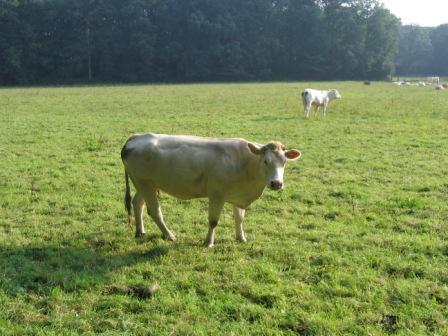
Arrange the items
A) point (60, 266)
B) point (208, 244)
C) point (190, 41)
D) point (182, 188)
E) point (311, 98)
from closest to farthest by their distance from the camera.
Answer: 1. point (60, 266)
2. point (208, 244)
3. point (182, 188)
4. point (311, 98)
5. point (190, 41)

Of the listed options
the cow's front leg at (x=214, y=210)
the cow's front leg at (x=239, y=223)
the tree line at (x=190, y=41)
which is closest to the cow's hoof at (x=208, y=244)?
the cow's front leg at (x=214, y=210)

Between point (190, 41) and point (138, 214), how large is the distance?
2895 inches

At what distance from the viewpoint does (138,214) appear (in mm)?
7809

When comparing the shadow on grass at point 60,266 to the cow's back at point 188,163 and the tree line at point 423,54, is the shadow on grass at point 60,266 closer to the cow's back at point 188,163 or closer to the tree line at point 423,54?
the cow's back at point 188,163

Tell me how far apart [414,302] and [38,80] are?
232ft

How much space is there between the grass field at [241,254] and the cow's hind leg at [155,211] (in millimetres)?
199

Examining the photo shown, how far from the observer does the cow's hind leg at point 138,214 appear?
25.5ft

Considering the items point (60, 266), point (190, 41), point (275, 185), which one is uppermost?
point (190, 41)

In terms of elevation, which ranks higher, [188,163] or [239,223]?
[188,163]

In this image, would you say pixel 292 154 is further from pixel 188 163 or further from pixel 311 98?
pixel 311 98

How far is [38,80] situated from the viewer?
228 feet

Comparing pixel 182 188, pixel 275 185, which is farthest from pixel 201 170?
pixel 275 185

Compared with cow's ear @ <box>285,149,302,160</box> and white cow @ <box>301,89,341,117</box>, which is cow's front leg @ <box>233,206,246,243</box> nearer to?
cow's ear @ <box>285,149,302,160</box>

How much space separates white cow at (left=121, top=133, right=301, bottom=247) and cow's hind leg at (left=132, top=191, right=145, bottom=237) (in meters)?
0.25
